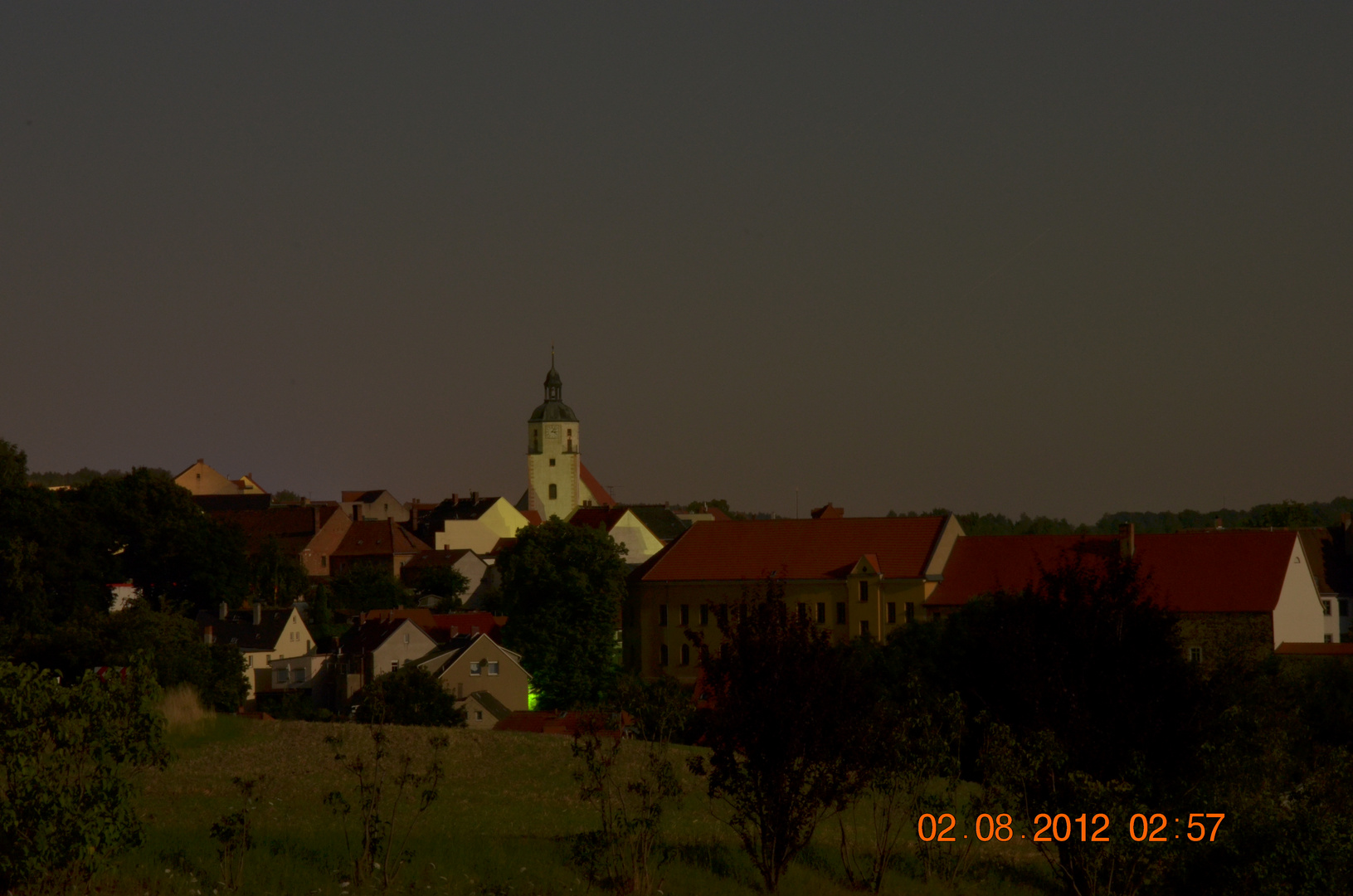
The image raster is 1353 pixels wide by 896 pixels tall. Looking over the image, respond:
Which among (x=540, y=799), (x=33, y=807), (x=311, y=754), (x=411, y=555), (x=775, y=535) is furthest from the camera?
(x=411, y=555)

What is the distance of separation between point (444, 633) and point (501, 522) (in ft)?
188

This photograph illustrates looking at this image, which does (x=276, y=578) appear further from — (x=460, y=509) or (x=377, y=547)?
(x=460, y=509)

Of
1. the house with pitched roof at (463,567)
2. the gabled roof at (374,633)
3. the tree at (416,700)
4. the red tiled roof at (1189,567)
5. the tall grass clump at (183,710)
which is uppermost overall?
the house with pitched roof at (463,567)

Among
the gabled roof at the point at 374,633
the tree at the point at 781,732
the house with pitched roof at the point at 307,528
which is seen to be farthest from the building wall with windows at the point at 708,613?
the house with pitched roof at the point at 307,528

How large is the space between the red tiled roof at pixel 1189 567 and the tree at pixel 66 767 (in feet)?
159

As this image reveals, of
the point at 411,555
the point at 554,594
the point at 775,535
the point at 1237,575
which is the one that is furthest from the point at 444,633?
the point at 411,555

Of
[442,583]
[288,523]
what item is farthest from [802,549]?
[288,523]

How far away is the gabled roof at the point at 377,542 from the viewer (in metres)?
114

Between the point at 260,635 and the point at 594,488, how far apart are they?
87857 mm

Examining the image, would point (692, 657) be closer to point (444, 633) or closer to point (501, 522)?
point (444, 633)

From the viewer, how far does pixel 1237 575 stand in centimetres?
5925

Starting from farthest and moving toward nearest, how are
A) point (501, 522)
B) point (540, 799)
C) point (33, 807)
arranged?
point (501, 522), point (540, 799), point (33, 807)

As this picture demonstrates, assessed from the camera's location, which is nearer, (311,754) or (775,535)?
(311,754)

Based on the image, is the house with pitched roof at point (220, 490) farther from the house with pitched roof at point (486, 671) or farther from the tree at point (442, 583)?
the house with pitched roof at point (486, 671)
